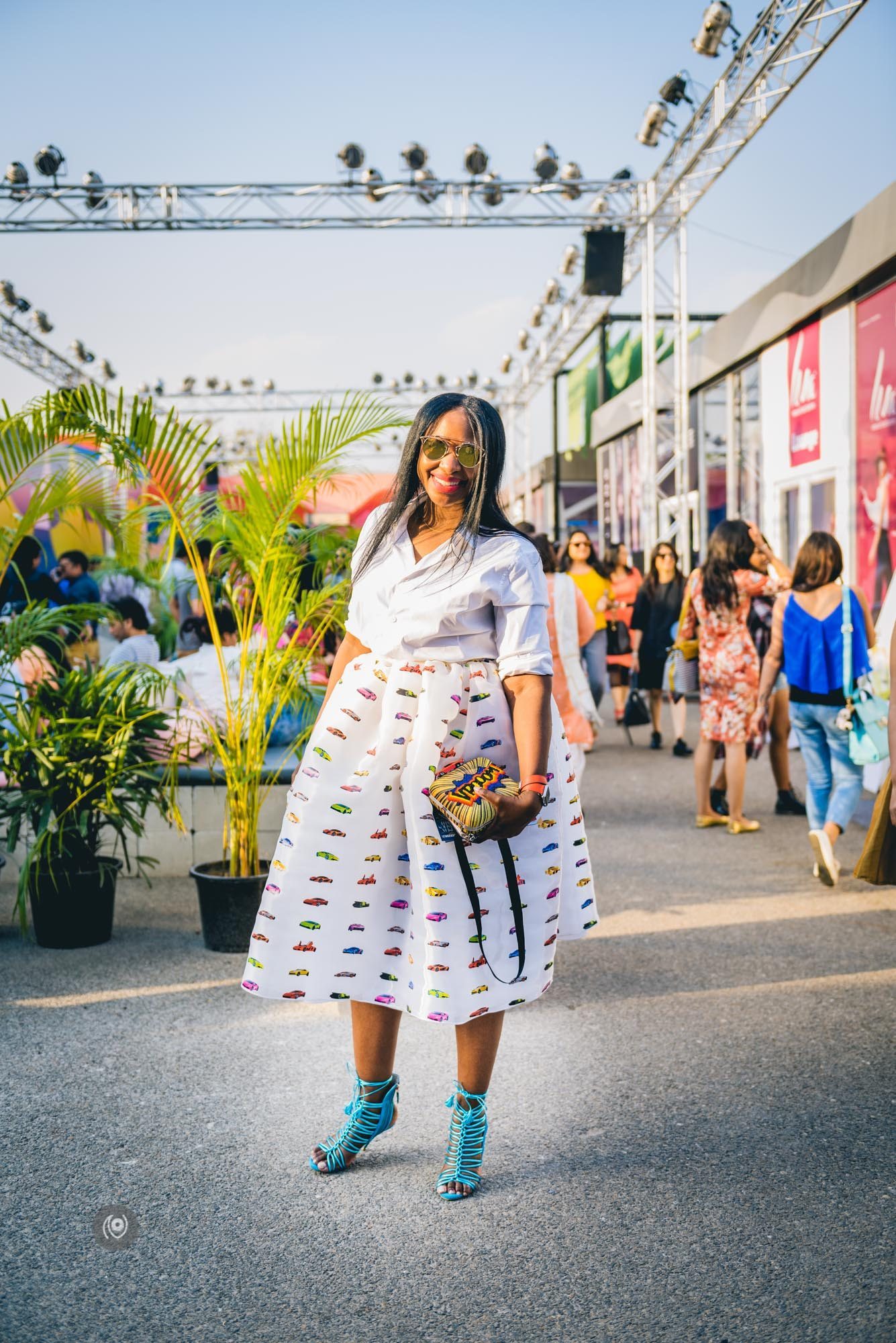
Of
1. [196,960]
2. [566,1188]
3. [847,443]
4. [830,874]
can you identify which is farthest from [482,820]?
[847,443]

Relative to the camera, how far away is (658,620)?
32.5ft

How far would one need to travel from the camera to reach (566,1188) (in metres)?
2.74

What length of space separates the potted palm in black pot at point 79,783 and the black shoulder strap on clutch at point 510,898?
2.33 meters

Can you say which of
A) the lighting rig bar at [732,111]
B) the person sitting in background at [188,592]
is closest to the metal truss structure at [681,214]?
the lighting rig bar at [732,111]

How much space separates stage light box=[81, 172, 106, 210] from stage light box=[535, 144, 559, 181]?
5879mm

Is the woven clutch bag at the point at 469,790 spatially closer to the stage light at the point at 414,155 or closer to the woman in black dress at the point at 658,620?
the woman in black dress at the point at 658,620

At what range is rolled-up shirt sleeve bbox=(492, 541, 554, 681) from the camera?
256 centimetres

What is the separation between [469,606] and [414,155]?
48.6ft

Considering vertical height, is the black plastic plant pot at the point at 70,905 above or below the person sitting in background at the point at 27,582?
below

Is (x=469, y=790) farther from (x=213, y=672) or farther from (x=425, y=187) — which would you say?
(x=425, y=187)

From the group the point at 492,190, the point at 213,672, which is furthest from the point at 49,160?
the point at 213,672

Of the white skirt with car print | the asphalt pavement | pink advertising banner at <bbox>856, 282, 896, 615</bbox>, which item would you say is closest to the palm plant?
the asphalt pavement

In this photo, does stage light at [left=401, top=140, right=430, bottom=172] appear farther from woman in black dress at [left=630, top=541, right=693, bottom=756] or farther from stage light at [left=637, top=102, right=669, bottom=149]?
woman in black dress at [left=630, top=541, right=693, bottom=756]

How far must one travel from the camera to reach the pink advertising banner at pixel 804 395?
11.8 m
